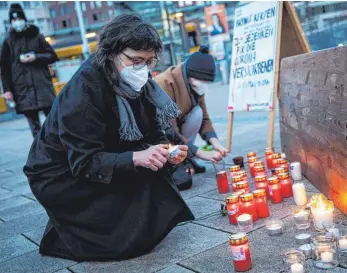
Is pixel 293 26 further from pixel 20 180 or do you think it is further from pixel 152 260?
pixel 20 180

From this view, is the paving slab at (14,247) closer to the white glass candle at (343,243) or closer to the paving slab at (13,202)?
the paving slab at (13,202)

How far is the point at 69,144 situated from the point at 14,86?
3.61 m

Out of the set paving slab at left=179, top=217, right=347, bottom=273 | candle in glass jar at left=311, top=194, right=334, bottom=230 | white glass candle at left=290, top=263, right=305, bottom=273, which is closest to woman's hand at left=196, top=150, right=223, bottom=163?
paving slab at left=179, top=217, right=347, bottom=273

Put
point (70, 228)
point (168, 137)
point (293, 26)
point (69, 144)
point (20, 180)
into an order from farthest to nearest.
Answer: point (20, 180), point (293, 26), point (168, 137), point (70, 228), point (69, 144)

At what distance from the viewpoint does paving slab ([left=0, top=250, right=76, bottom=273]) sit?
2.65 m

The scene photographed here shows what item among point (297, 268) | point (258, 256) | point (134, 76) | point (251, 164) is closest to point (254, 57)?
point (251, 164)

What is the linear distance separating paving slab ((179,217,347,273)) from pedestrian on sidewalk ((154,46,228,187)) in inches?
58.4

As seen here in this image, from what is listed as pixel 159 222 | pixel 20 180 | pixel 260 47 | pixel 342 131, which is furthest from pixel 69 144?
pixel 20 180

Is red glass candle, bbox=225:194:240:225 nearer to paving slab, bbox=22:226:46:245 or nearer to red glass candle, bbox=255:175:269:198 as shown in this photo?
red glass candle, bbox=255:175:269:198

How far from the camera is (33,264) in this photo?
8.98ft

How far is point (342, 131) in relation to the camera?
8.43 feet

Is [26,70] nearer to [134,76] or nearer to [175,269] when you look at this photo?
[134,76]

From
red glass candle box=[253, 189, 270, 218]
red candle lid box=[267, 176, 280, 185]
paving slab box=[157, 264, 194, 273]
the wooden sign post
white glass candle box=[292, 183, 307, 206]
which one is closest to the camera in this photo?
paving slab box=[157, 264, 194, 273]

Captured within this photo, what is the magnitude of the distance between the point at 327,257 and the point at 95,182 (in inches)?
48.2
